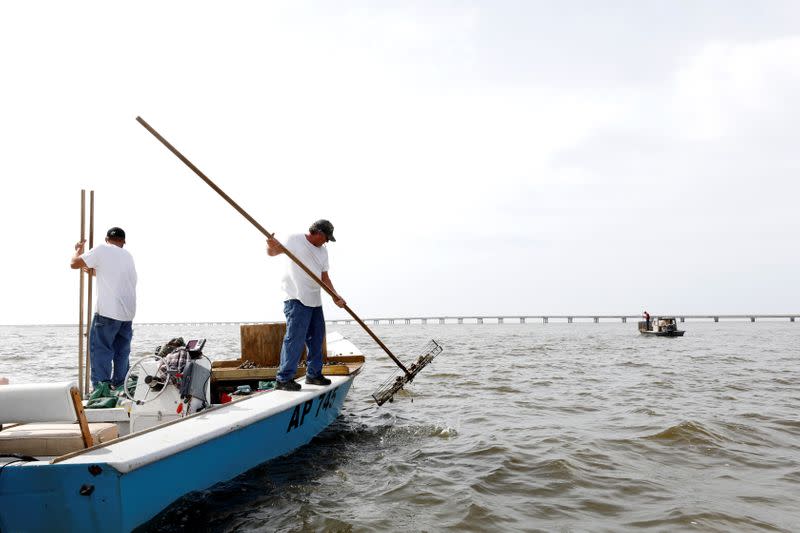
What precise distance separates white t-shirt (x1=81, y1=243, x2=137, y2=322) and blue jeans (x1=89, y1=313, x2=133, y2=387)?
0.34 feet

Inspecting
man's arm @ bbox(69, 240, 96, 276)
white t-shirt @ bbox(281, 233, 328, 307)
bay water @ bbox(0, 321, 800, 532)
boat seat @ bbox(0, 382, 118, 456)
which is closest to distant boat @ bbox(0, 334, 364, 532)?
boat seat @ bbox(0, 382, 118, 456)

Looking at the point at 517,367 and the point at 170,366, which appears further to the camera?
Answer: the point at 517,367

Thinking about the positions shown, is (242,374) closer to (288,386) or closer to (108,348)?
(288,386)

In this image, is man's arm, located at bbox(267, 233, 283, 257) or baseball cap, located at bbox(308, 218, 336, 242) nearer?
man's arm, located at bbox(267, 233, 283, 257)

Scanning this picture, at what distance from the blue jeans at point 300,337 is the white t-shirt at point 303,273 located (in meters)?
0.09

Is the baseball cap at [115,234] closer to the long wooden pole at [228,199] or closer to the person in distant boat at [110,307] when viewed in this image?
the person in distant boat at [110,307]

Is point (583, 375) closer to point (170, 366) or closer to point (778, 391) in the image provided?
point (778, 391)

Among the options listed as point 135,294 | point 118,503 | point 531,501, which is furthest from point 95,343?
point 531,501

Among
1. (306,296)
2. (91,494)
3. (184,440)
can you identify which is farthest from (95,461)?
(306,296)

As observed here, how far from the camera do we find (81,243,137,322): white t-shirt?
234 inches

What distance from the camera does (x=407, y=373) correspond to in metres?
7.88

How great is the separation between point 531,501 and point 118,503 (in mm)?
3244

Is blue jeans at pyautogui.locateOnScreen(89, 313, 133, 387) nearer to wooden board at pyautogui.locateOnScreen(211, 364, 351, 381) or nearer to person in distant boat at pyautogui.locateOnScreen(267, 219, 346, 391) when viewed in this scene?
wooden board at pyautogui.locateOnScreen(211, 364, 351, 381)

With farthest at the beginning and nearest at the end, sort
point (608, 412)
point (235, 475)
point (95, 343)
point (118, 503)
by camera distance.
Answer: point (608, 412) < point (95, 343) < point (235, 475) < point (118, 503)
